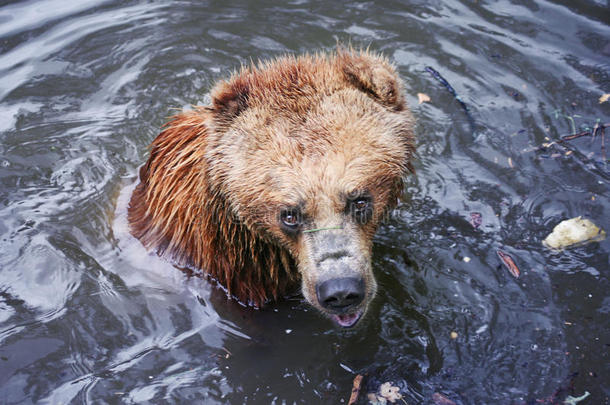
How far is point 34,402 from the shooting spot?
159 inches

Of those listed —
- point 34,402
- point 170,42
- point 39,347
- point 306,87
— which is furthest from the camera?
point 170,42

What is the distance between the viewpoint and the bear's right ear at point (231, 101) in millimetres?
3805

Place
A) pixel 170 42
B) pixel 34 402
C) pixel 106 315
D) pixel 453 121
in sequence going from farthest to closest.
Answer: pixel 170 42 → pixel 453 121 → pixel 106 315 → pixel 34 402

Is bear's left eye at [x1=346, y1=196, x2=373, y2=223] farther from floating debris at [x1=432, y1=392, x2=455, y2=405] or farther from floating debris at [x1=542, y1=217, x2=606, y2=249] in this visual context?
floating debris at [x1=542, y1=217, x2=606, y2=249]

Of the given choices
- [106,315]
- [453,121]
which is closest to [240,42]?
[453,121]

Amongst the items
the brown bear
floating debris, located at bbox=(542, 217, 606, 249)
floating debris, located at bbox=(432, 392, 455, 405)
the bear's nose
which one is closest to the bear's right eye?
the brown bear

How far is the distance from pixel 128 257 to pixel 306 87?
2.24 meters

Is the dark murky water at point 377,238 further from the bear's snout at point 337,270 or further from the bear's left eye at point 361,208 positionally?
the bear's left eye at point 361,208

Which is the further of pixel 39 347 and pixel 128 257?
pixel 128 257

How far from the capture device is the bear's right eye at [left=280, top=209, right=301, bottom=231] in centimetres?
359

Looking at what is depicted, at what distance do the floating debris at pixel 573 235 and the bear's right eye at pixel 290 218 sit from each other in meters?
2.53

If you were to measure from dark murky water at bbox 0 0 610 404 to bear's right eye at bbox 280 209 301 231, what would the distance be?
118 cm

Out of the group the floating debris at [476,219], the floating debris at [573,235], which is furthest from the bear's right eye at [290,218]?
the floating debris at [573,235]

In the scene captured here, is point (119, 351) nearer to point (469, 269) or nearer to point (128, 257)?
point (128, 257)
